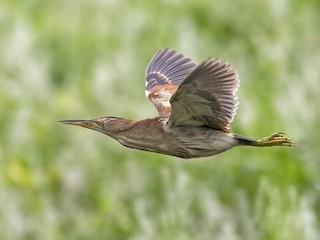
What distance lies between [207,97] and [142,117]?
3209mm

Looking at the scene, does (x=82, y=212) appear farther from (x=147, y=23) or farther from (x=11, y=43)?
(x=147, y=23)

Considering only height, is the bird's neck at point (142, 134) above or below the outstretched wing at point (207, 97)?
below

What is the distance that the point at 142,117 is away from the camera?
7820mm

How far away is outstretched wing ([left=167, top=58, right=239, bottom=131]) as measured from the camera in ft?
14.9

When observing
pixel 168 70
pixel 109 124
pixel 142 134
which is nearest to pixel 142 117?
pixel 168 70

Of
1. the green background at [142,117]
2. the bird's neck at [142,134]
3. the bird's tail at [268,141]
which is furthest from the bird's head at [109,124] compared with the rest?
the green background at [142,117]

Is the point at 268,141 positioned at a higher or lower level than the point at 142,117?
lower

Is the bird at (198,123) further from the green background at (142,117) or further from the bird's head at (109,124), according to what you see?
the green background at (142,117)

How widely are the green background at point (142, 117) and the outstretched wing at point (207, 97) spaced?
1419 millimetres

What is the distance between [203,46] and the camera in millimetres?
10078

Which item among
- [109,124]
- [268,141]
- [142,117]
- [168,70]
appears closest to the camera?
[268,141]

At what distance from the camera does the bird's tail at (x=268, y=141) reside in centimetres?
455

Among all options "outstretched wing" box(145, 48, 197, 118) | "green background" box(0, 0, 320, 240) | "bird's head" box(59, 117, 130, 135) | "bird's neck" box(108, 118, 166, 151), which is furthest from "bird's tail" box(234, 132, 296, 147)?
"green background" box(0, 0, 320, 240)

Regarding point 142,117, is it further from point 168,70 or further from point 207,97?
point 207,97
